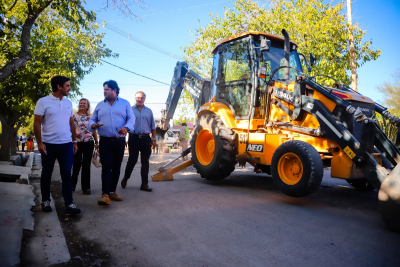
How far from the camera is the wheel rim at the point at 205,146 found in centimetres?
766

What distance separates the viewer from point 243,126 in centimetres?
684

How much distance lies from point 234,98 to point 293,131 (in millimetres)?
1882

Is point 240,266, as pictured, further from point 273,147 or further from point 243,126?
point 243,126

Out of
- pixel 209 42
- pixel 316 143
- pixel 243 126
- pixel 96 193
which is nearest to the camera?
pixel 316 143

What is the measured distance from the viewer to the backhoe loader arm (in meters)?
9.03

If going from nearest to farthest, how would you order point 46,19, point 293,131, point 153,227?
point 153,227
point 293,131
point 46,19

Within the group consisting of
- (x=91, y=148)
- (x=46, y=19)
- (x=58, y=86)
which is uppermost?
(x=46, y=19)

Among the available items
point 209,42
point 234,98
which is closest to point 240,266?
point 234,98

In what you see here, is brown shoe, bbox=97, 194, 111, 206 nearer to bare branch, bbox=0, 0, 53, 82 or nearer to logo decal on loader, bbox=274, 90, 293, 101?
logo decal on loader, bbox=274, 90, 293, 101

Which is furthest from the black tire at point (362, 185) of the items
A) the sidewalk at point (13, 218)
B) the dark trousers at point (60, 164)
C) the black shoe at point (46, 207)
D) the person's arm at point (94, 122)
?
the sidewalk at point (13, 218)

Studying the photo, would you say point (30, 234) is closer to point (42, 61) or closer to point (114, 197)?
point (114, 197)

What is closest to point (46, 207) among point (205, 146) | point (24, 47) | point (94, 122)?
point (94, 122)

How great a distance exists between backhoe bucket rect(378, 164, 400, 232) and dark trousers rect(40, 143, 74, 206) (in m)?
4.11

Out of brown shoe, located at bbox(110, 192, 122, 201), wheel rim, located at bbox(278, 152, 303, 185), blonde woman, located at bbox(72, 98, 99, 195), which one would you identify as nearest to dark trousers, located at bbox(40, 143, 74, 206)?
brown shoe, located at bbox(110, 192, 122, 201)
